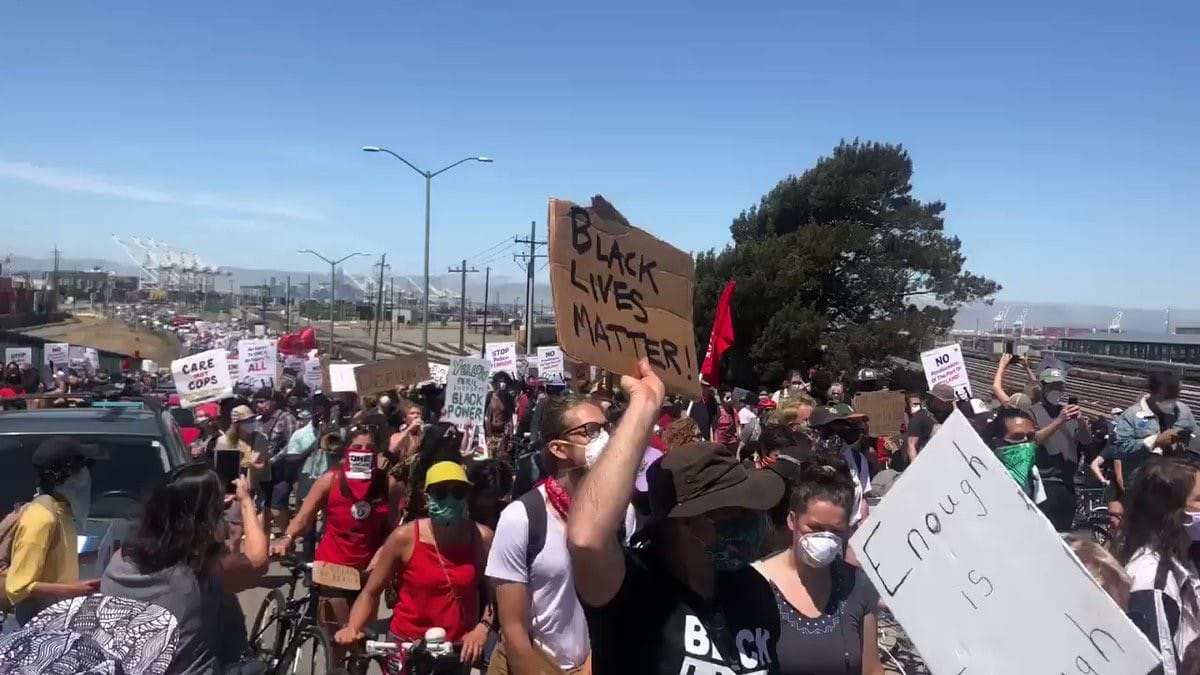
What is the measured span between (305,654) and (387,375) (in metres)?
7.19

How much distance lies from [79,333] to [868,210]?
5048cm

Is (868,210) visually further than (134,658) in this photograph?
Yes

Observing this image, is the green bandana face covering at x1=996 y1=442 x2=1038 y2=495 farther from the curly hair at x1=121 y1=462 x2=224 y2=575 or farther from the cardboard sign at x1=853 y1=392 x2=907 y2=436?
the curly hair at x1=121 y1=462 x2=224 y2=575

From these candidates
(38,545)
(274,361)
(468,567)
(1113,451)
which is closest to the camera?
(38,545)

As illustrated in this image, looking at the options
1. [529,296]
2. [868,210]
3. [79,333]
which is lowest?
[79,333]

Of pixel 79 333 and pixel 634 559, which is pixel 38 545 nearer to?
pixel 634 559

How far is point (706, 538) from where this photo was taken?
2578 mm

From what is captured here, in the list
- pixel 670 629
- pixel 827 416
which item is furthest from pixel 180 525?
pixel 827 416

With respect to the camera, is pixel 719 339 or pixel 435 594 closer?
pixel 435 594

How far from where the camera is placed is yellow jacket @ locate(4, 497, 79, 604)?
3.96 meters

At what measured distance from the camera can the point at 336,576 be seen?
18.8 feet

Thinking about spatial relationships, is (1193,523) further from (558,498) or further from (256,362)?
(256,362)

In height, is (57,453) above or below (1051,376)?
below

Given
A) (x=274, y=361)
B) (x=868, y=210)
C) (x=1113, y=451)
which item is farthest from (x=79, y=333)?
(x=1113, y=451)
